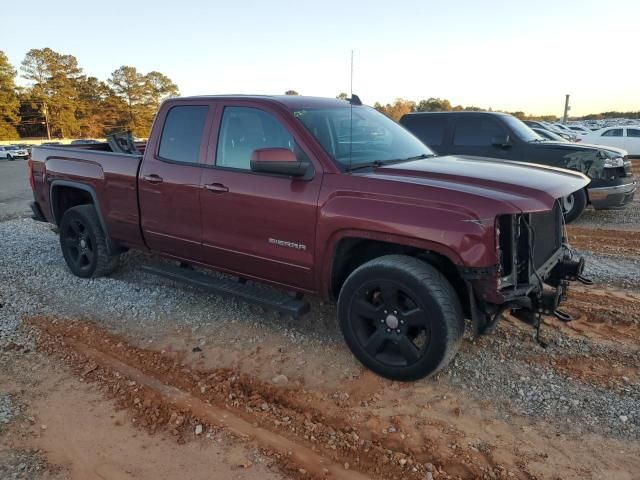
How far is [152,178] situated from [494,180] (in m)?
3.01

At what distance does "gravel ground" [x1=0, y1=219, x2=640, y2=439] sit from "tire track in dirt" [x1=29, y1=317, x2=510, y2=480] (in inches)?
20.2

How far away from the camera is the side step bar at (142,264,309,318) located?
379cm

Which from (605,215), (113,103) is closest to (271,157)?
(605,215)

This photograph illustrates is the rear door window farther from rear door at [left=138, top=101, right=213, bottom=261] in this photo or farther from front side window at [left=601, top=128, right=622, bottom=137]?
front side window at [left=601, top=128, right=622, bottom=137]

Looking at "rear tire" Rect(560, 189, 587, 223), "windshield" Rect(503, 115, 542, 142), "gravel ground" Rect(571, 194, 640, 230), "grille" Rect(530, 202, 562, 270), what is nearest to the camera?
"grille" Rect(530, 202, 562, 270)

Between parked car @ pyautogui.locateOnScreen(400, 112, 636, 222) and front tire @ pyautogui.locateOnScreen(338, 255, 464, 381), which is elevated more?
parked car @ pyautogui.locateOnScreen(400, 112, 636, 222)

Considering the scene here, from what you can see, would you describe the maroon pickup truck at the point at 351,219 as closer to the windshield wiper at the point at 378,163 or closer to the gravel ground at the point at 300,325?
the windshield wiper at the point at 378,163

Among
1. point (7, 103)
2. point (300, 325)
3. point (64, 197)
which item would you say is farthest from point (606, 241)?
point (7, 103)

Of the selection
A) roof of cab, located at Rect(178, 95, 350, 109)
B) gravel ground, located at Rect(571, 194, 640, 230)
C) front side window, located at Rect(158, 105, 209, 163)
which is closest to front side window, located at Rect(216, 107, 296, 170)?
roof of cab, located at Rect(178, 95, 350, 109)

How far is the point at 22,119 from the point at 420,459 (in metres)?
75.7

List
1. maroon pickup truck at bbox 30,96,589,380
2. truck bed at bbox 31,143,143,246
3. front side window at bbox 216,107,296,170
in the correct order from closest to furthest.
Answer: maroon pickup truck at bbox 30,96,589,380 < front side window at bbox 216,107,296,170 < truck bed at bbox 31,143,143,246

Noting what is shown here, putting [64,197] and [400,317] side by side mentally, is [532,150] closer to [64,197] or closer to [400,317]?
[400,317]

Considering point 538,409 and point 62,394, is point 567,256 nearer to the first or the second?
point 538,409

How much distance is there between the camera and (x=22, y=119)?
212 feet
